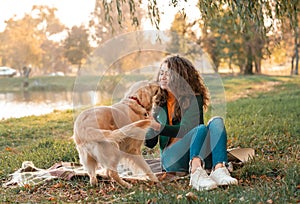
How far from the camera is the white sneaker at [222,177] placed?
11.7 feet

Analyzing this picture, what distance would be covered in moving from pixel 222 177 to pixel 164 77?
1.14 metres

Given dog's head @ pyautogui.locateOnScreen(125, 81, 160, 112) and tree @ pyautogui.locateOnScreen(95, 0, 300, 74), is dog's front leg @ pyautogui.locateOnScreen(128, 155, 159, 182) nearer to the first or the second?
dog's head @ pyautogui.locateOnScreen(125, 81, 160, 112)

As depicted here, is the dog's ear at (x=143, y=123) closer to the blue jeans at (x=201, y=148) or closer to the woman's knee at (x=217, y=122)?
the blue jeans at (x=201, y=148)

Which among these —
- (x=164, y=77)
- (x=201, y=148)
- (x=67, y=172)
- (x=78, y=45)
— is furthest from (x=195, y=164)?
(x=78, y=45)

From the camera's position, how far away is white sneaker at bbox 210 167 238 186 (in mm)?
3561

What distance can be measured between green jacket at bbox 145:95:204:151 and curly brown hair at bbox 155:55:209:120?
6cm

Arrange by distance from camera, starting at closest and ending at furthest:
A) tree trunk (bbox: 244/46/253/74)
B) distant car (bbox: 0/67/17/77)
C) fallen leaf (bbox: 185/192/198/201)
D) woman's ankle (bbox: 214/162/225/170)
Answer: fallen leaf (bbox: 185/192/198/201)
woman's ankle (bbox: 214/162/225/170)
tree trunk (bbox: 244/46/253/74)
distant car (bbox: 0/67/17/77)

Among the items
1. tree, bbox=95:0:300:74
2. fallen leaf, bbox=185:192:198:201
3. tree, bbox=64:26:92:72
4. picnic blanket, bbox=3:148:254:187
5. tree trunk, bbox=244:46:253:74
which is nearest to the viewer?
fallen leaf, bbox=185:192:198:201

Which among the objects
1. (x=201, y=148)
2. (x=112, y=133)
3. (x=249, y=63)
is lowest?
(x=201, y=148)

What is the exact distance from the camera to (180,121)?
4.20 meters

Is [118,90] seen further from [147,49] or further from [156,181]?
[156,181]

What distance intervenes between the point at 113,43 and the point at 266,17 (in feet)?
8.10

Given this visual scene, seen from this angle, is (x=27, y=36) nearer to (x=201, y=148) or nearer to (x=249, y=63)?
(x=249, y=63)

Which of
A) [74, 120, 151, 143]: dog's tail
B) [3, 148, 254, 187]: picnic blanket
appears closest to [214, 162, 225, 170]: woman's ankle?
[3, 148, 254, 187]: picnic blanket
